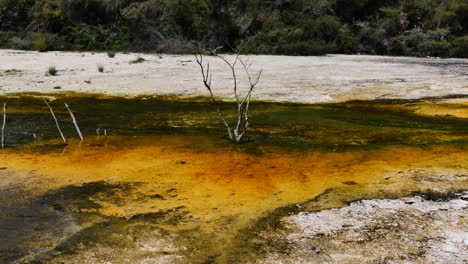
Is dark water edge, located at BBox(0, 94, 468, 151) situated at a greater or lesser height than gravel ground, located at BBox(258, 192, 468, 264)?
lesser

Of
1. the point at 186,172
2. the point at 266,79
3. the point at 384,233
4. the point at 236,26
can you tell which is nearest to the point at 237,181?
the point at 186,172

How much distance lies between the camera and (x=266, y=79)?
1172 cm

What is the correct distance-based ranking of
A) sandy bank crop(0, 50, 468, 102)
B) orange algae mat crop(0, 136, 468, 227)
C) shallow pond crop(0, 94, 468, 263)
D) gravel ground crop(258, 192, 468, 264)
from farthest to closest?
sandy bank crop(0, 50, 468, 102) → orange algae mat crop(0, 136, 468, 227) → shallow pond crop(0, 94, 468, 263) → gravel ground crop(258, 192, 468, 264)

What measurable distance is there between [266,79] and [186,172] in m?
7.50

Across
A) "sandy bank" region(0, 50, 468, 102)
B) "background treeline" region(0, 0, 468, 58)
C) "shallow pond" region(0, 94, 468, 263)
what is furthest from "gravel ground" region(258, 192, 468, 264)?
"background treeline" region(0, 0, 468, 58)

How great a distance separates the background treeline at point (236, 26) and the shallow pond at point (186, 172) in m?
12.5

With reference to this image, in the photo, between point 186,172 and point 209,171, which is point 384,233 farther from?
point 186,172

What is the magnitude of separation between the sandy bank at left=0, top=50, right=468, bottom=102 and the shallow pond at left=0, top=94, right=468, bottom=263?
1.82 m

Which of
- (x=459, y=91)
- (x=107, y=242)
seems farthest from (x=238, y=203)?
(x=459, y=91)

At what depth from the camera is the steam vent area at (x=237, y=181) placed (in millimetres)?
2879

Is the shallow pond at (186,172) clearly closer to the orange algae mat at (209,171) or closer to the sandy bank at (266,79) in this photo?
the orange algae mat at (209,171)

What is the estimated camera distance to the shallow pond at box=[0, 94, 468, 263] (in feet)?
9.83

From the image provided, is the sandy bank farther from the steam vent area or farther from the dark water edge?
the dark water edge

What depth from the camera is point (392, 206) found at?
3531 millimetres
